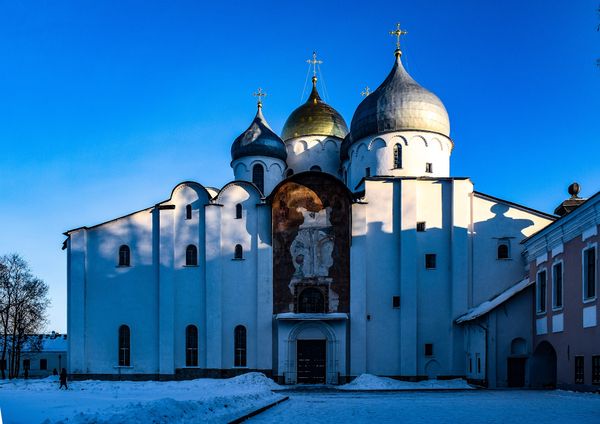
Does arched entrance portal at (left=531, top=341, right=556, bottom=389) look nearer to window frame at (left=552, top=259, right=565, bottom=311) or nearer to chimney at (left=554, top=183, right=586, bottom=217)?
window frame at (left=552, top=259, right=565, bottom=311)

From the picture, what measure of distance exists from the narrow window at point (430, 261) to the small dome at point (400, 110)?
646 centimetres

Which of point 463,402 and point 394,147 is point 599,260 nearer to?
point 463,402

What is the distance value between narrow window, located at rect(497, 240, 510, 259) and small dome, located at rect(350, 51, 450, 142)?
20.9 feet

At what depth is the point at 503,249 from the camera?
2877 centimetres

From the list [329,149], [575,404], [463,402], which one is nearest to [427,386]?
[463,402]

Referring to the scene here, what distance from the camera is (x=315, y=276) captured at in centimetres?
2831

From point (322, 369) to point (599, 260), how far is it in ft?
→ 44.4

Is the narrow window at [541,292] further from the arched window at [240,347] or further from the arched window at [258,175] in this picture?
the arched window at [258,175]

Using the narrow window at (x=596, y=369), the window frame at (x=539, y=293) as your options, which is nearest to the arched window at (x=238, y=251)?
the window frame at (x=539, y=293)

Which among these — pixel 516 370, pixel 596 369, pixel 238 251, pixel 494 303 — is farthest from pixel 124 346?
pixel 596 369

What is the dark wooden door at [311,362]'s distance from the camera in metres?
28.0

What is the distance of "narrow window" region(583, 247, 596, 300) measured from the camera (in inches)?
758

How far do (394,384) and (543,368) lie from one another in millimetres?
5856

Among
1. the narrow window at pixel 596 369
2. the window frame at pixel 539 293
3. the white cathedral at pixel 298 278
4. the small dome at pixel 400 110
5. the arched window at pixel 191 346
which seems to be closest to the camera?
the narrow window at pixel 596 369
